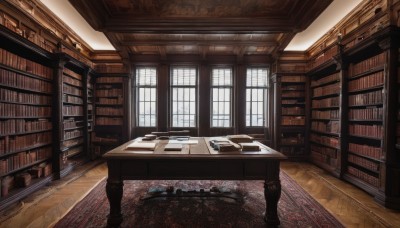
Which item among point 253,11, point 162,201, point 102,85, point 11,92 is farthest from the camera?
point 102,85

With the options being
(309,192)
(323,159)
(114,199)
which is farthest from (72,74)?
(323,159)

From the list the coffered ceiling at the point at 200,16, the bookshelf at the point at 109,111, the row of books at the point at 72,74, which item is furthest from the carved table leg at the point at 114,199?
the bookshelf at the point at 109,111

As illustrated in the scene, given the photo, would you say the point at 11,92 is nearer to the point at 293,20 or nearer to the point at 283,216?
the point at 283,216

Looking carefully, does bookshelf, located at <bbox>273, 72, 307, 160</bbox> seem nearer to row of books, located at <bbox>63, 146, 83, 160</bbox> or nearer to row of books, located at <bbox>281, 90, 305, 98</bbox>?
row of books, located at <bbox>281, 90, 305, 98</bbox>

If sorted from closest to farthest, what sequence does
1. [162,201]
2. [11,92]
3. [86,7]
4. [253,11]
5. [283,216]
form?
[283,216], [162,201], [11,92], [86,7], [253,11]

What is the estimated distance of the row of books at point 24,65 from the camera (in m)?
2.80

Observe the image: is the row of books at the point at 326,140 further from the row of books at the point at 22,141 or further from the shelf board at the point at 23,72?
the shelf board at the point at 23,72

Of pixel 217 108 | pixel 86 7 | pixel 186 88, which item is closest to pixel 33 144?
pixel 86 7

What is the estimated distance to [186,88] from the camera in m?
6.01

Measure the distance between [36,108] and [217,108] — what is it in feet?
13.8

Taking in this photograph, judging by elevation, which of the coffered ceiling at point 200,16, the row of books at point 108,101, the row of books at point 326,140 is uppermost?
the coffered ceiling at point 200,16

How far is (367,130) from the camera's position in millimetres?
3309

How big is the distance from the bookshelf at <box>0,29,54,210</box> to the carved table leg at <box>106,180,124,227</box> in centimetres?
165

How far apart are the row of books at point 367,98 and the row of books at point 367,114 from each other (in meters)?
0.12
